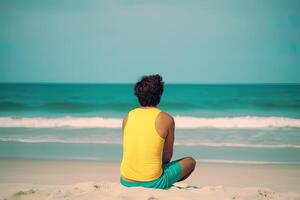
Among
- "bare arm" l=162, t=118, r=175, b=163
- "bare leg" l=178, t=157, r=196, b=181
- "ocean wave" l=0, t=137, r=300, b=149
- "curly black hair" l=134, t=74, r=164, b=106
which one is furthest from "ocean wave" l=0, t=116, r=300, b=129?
"curly black hair" l=134, t=74, r=164, b=106

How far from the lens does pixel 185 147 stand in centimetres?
709

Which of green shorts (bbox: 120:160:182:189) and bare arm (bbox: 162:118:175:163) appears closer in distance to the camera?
bare arm (bbox: 162:118:175:163)

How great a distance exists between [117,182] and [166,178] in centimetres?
142

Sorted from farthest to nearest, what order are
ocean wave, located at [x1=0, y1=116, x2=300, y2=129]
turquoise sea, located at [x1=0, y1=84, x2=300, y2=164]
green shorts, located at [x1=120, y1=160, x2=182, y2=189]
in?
1. ocean wave, located at [x1=0, y1=116, x2=300, y2=129]
2. turquoise sea, located at [x1=0, y1=84, x2=300, y2=164]
3. green shorts, located at [x1=120, y1=160, x2=182, y2=189]

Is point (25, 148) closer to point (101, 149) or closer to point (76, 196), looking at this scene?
point (101, 149)

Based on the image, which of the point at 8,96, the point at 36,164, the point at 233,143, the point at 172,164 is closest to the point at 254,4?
the point at 8,96

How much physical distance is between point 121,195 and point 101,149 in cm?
362

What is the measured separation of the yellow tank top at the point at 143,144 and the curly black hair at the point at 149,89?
6 centimetres

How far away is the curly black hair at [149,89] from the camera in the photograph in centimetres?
314

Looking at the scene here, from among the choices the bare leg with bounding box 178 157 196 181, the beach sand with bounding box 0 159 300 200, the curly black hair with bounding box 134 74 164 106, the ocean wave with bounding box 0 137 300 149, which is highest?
the curly black hair with bounding box 134 74 164 106

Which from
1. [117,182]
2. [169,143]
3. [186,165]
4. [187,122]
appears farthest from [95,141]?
[187,122]

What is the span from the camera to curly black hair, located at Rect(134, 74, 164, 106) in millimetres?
3137

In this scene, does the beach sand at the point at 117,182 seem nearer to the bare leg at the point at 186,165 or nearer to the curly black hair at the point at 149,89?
the bare leg at the point at 186,165

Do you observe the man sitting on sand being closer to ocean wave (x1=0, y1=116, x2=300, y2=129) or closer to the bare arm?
the bare arm
